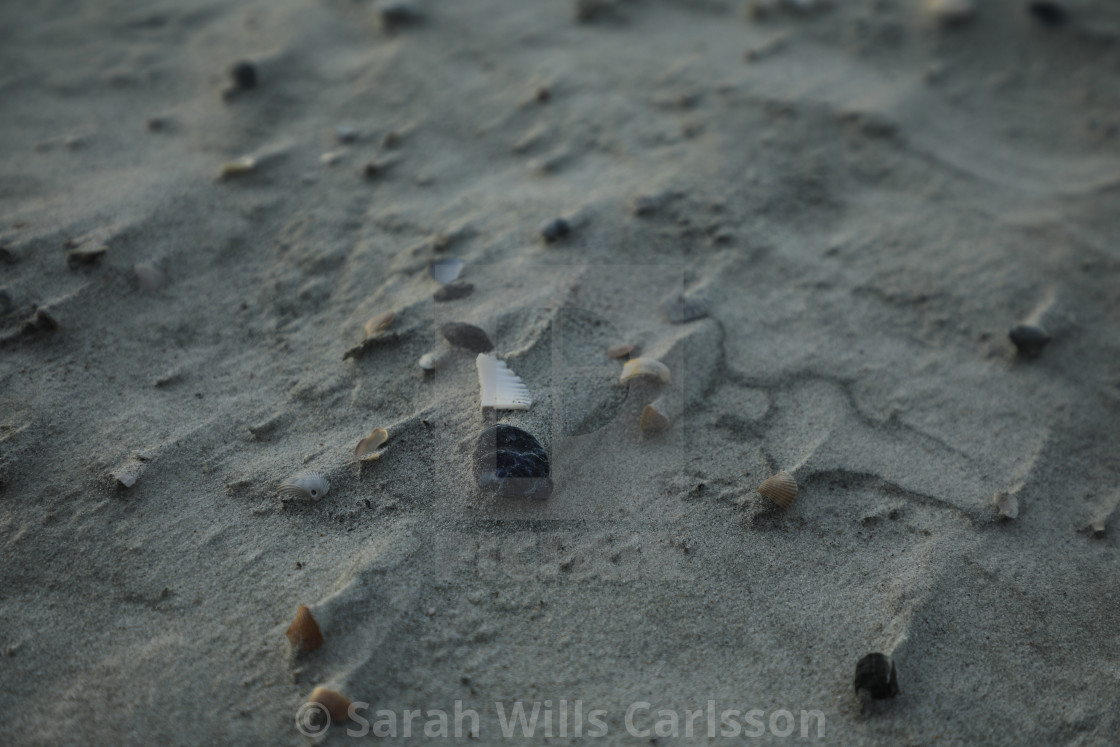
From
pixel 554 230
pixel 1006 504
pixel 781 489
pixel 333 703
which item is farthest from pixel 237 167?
pixel 1006 504

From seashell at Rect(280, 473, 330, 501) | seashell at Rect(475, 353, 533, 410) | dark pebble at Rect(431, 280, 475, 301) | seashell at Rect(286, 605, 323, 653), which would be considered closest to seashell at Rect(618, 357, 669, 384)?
seashell at Rect(475, 353, 533, 410)

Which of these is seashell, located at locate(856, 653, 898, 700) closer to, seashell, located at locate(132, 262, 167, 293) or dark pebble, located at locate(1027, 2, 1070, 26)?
seashell, located at locate(132, 262, 167, 293)

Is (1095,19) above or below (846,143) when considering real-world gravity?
above

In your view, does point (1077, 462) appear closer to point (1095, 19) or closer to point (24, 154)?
point (1095, 19)

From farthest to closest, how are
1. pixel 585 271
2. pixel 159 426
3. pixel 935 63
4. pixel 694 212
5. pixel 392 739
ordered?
pixel 935 63, pixel 694 212, pixel 585 271, pixel 159 426, pixel 392 739

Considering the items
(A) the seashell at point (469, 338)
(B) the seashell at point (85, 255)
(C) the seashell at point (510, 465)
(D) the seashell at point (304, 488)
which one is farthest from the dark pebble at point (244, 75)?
(C) the seashell at point (510, 465)

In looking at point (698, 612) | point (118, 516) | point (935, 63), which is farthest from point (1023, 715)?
point (935, 63)

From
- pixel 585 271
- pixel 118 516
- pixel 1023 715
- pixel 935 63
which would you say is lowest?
pixel 1023 715
